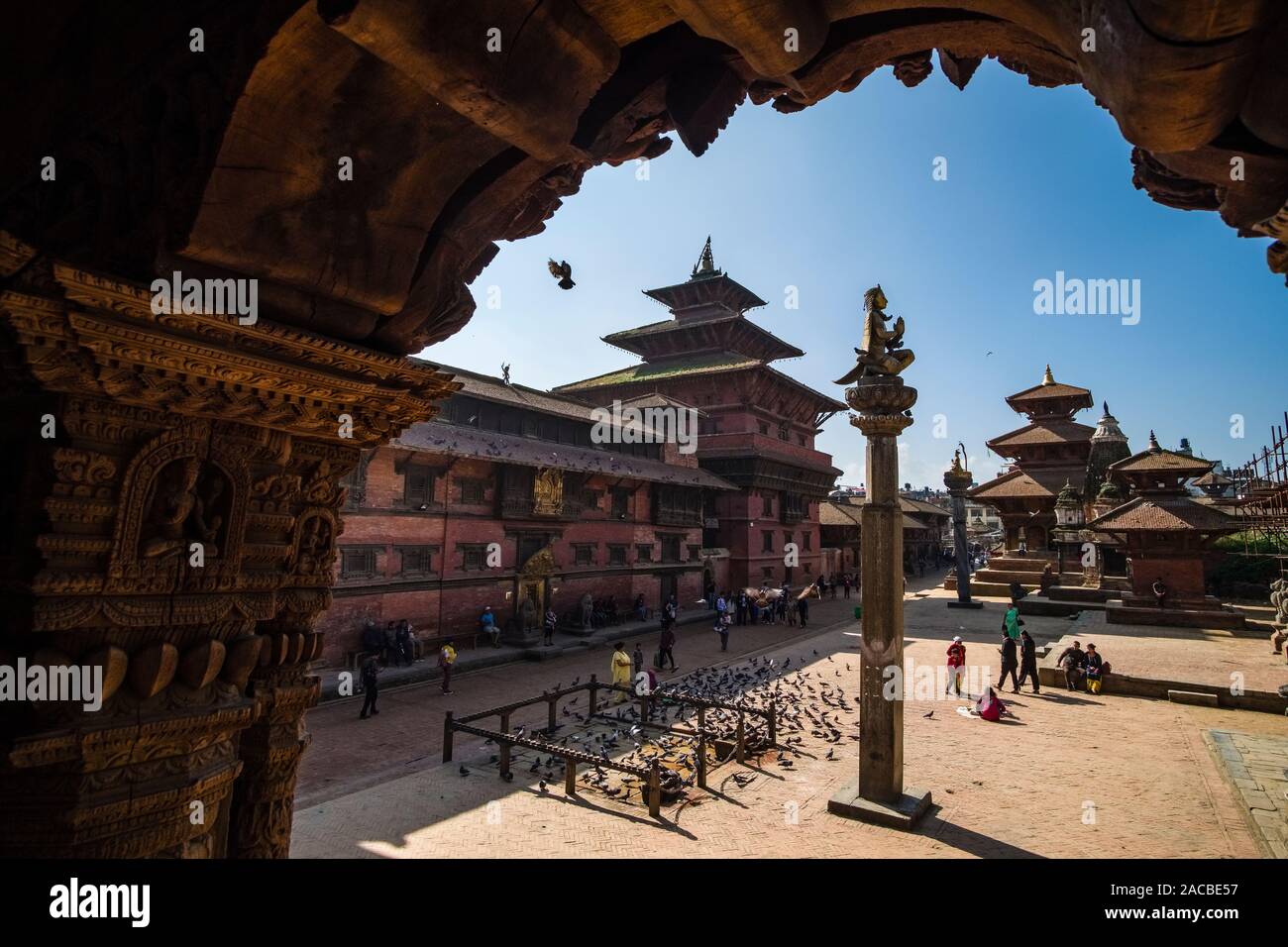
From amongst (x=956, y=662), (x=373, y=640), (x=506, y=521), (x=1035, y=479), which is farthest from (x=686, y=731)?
(x=1035, y=479)

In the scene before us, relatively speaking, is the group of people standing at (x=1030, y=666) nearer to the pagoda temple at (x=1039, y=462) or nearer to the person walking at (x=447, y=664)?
the person walking at (x=447, y=664)

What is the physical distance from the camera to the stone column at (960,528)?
109ft

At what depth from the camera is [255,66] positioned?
230cm

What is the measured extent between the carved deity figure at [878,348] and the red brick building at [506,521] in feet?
30.6

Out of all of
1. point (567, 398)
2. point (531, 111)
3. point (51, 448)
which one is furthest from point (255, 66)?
point (567, 398)

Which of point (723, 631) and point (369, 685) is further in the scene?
point (723, 631)

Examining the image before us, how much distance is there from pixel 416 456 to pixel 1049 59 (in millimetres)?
19029

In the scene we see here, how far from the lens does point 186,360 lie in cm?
281

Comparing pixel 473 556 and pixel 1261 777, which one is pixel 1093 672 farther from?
pixel 473 556

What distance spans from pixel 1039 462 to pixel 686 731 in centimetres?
4349

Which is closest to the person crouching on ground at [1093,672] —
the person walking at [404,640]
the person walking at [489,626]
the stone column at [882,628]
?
the stone column at [882,628]

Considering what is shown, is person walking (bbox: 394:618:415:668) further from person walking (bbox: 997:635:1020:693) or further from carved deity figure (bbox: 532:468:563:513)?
person walking (bbox: 997:635:1020:693)
